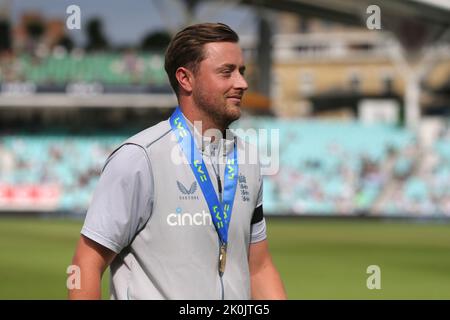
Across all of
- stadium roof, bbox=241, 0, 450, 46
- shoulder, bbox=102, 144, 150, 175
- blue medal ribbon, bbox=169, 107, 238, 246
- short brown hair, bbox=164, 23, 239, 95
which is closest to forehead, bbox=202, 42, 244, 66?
short brown hair, bbox=164, 23, 239, 95

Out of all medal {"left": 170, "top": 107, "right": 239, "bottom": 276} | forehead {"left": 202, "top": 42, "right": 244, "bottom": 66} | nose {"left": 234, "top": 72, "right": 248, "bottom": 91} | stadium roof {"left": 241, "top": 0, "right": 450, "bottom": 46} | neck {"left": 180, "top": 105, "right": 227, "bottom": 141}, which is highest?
stadium roof {"left": 241, "top": 0, "right": 450, "bottom": 46}

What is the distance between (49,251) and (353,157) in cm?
1906

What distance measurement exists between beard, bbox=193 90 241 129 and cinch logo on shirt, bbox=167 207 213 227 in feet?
1.26

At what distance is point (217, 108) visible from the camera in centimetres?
367

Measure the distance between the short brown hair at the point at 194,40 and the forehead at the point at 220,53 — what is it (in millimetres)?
16

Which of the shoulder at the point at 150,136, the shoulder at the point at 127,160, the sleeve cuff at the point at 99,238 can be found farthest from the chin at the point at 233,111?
the sleeve cuff at the point at 99,238

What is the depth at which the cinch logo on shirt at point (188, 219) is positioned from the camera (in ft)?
11.6

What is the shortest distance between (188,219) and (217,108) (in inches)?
18.1

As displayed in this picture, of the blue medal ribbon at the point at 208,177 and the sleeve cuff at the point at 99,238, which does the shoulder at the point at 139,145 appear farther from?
the sleeve cuff at the point at 99,238

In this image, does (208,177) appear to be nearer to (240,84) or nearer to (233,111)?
(233,111)

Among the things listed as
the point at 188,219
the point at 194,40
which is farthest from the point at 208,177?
the point at 194,40

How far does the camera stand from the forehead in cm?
364

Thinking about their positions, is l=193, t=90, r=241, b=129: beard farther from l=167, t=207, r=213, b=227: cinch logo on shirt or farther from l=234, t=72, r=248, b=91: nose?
l=167, t=207, r=213, b=227: cinch logo on shirt

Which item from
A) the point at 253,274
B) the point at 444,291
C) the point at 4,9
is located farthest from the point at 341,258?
the point at 4,9
